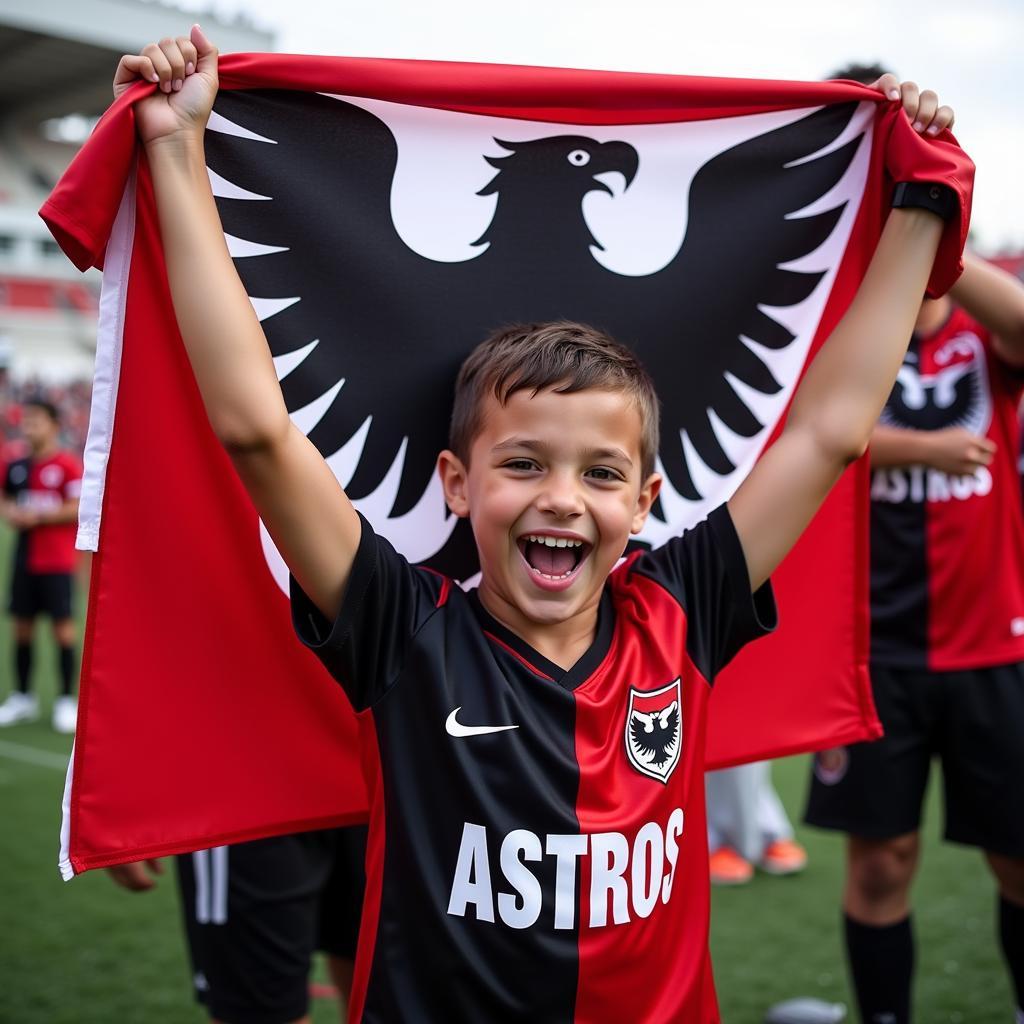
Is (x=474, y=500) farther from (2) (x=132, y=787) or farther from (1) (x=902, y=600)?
(1) (x=902, y=600)

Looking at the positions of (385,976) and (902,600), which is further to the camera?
(902,600)

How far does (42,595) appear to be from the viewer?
7.48 metres

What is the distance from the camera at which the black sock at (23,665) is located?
7.44 metres

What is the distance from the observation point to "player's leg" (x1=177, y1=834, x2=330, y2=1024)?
7.44 ft

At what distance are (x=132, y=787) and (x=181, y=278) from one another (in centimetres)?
83

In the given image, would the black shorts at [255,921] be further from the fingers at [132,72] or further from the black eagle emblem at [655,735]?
the fingers at [132,72]

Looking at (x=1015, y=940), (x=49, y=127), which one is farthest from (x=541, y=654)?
(x=49, y=127)

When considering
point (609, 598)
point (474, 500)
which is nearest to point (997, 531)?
point (609, 598)

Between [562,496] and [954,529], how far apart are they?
1669 millimetres

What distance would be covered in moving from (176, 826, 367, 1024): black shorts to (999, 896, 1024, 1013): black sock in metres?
1.71

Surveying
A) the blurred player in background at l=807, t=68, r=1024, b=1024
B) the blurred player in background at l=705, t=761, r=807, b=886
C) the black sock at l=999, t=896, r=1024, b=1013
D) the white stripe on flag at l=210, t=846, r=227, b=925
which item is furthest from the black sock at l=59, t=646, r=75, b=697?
the black sock at l=999, t=896, r=1024, b=1013

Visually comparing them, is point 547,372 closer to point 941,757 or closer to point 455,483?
point 455,483

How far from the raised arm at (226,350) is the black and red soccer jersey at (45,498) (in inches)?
248

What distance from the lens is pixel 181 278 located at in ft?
5.24
